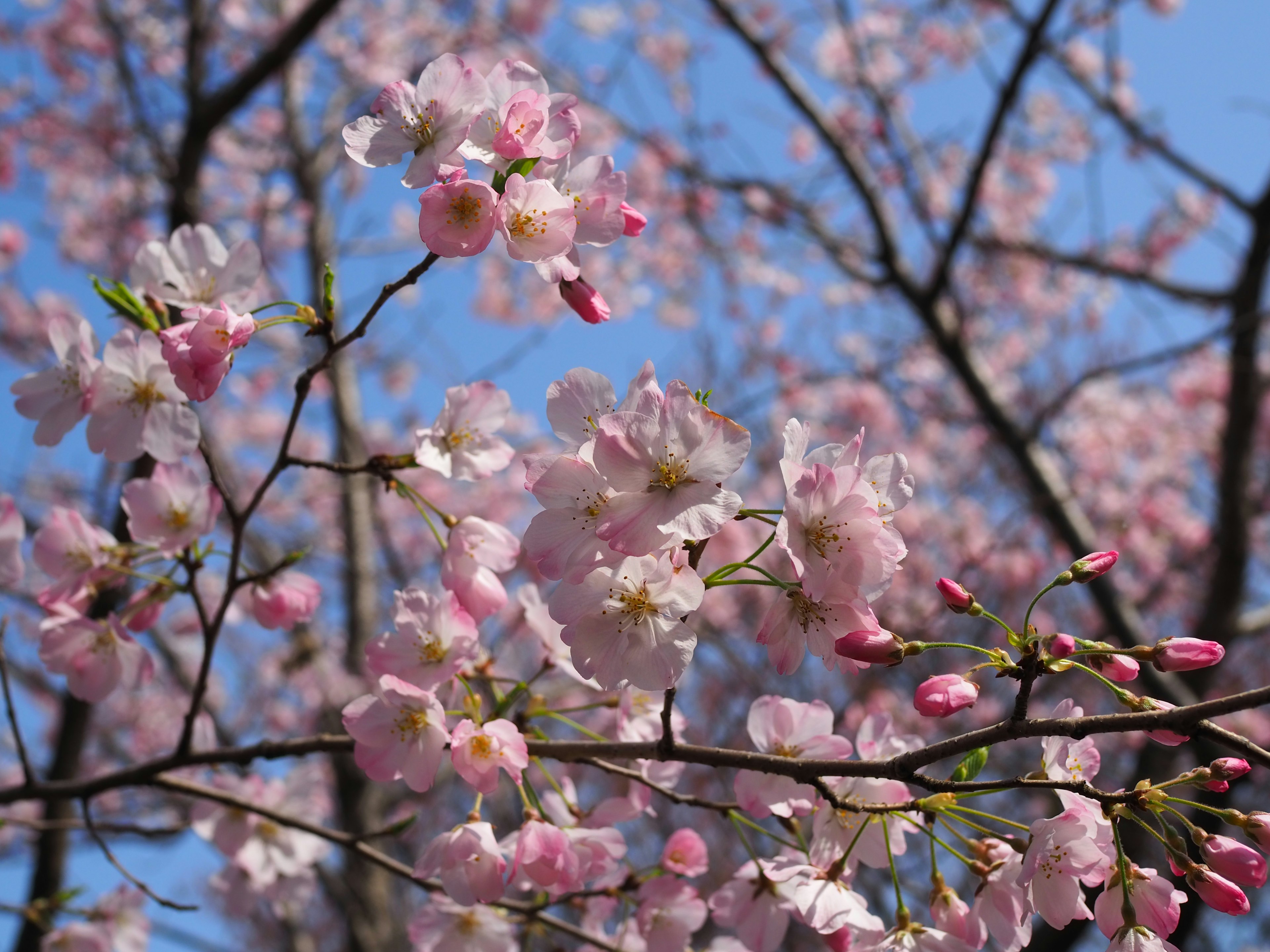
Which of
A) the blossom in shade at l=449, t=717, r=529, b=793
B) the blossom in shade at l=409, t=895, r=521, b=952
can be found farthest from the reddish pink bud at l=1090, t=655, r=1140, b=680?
the blossom in shade at l=409, t=895, r=521, b=952

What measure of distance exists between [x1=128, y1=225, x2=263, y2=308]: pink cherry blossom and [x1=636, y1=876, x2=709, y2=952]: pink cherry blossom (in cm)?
128

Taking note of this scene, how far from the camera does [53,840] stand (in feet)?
11.4

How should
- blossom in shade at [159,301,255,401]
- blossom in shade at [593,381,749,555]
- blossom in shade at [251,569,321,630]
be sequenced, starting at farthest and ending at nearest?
1. blossom in shade at [251,569,321,630]
2. blossom in shade at [159,301,255,401]
3. blossom in shade at [593,381,749,555]

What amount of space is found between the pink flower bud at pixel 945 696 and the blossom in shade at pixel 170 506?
4.12 feet

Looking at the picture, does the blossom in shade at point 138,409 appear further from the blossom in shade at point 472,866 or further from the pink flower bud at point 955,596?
the pink flower bud at point 955,596

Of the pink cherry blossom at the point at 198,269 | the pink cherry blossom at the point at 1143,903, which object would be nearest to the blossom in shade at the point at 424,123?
the pink cherry blossom at the point at 198,269

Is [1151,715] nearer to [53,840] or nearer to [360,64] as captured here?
[53,840]

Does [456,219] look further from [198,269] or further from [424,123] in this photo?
[198,269]

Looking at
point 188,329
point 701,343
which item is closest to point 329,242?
point 701,343

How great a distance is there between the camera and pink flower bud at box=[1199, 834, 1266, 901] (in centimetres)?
111

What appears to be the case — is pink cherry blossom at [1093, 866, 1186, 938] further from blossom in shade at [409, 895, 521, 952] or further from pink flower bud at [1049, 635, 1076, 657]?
blossom in shade at [409, 895, 521, 952]

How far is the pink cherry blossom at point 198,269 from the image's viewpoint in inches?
64.6

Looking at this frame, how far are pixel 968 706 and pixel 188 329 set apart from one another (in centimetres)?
119

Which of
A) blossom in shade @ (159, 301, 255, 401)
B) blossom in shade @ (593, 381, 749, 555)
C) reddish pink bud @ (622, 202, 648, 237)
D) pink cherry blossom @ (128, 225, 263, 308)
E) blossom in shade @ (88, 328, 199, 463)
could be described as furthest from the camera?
pink cherry blossom @ (128, 225, 263, 308)
